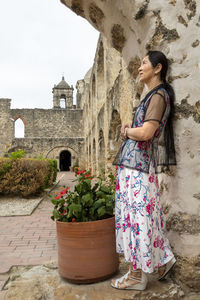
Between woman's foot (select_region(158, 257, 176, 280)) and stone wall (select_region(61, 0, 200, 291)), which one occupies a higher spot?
stone wall (select_region(61, 0, 200, 291))

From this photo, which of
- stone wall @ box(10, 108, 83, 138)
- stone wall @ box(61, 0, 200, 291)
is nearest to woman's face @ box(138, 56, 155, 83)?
stone wall @ box(61, 0, 200, 291)

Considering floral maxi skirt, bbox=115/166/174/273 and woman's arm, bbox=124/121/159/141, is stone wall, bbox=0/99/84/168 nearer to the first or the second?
floral maxi skirt, bbox=115/166/174/273

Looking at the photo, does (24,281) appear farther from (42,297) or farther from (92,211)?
(92,211)

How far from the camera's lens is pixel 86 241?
6.61 feet

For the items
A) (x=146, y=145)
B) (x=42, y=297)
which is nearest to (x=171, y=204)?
(x=146, y=145)

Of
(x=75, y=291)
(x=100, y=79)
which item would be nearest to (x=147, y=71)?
(x=75, y=291)

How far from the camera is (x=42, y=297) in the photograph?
6.13 feet

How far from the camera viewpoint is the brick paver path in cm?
297

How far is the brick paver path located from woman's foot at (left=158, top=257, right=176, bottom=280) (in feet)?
4.71

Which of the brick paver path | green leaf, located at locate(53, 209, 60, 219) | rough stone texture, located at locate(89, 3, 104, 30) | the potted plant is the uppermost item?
rough stone texture, located at locate(89, 3, 104, 30)

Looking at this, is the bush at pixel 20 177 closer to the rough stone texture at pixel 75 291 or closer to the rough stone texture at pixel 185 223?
the rough stone texture at pixel 75 291

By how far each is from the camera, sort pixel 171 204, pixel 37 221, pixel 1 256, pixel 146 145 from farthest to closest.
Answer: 1. pixel 37 221
2. pixel 1 256
3. pixel 171 204
4. pixel 146 145

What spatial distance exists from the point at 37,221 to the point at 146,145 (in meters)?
3.80

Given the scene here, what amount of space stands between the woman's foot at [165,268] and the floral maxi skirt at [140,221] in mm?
91
